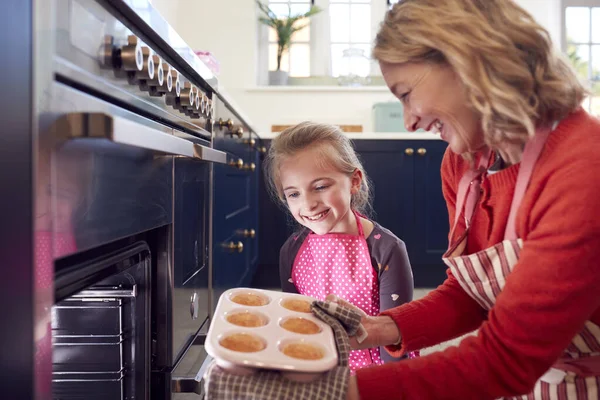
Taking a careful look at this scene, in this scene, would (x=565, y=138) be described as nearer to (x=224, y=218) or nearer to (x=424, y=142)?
(x=224, y=218)

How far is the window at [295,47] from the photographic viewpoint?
13.2 ft

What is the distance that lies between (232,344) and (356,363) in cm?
82

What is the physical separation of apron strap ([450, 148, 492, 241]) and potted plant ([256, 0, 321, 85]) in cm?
308

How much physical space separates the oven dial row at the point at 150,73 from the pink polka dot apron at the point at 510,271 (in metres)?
0.56

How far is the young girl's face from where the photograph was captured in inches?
58.4

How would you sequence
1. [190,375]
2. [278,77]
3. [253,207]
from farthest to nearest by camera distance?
[278,77]
[253,207]
[190,375]

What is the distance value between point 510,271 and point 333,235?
744mm

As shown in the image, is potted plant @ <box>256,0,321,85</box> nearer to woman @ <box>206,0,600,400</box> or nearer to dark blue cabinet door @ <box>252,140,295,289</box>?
dark blue cabinet door @ <box>252,140,295,289</box>

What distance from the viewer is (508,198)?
0.84m

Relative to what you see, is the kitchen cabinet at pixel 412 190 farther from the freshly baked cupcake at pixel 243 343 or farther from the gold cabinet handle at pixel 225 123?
the freshly baked cupcake at pixel 243 343

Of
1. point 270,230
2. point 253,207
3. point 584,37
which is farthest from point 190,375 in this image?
point 584,37

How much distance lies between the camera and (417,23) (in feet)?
2.53

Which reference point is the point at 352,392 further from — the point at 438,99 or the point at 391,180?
the point at 391,180

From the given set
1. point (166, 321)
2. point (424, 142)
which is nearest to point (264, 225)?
point (424, 142)
